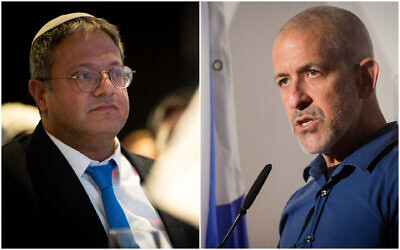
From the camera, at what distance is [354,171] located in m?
2.58

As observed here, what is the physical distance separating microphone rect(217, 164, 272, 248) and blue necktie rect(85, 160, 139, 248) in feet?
1.55

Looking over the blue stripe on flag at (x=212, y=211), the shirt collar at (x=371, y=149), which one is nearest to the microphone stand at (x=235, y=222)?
the blue stripe on flag at (x=212, y=211)

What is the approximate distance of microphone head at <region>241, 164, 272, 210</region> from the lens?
8.63ft

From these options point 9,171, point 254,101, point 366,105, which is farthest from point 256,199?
point 9,171

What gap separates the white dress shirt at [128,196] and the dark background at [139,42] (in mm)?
202

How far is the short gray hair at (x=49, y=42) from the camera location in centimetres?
267

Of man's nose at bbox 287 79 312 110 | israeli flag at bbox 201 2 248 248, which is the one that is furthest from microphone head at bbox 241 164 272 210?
man's nose at bbox 287 79 312 110

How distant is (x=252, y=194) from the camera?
266 cm

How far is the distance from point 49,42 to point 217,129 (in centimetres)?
93

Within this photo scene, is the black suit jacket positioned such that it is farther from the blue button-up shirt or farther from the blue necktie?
the blue button-up shirt

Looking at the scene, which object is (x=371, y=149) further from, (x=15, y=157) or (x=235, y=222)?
(x=15, y=157)

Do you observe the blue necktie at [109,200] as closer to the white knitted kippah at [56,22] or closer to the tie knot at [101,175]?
the tie knot at [101,175]

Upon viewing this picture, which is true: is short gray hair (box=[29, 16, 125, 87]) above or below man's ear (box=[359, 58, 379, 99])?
above

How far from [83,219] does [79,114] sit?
505 mm
